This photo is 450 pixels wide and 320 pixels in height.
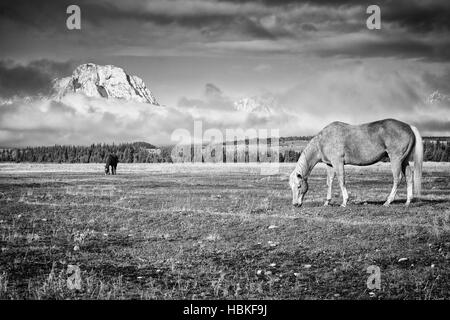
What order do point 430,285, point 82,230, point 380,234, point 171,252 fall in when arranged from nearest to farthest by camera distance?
1. point 430,285
2. point 171,252
3. point 380,234
4. point 82,230

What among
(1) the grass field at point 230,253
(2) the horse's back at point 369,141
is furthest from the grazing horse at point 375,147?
(1) the grass field at point 230,253

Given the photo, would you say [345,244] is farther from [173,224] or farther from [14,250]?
[14,250]

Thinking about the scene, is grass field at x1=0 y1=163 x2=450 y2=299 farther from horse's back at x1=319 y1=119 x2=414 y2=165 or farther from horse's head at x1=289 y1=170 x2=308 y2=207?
horse's back at x1=319 y1=119 x2=414 y2=165

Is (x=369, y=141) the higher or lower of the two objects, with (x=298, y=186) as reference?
higher

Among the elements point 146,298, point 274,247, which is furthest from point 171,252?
point 146,298

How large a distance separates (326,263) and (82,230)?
8843 mm

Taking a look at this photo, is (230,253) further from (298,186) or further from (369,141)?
(369,141)

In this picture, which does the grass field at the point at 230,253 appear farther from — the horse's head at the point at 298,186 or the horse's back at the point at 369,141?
the horse's back at the point at 369,141

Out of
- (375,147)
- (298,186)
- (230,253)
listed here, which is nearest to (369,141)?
(375,147)

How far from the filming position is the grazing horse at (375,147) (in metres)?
16.2

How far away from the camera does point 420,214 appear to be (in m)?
14.4

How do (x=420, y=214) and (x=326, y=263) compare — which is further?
(x=420, y=214)

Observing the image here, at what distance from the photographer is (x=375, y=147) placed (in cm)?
1644
